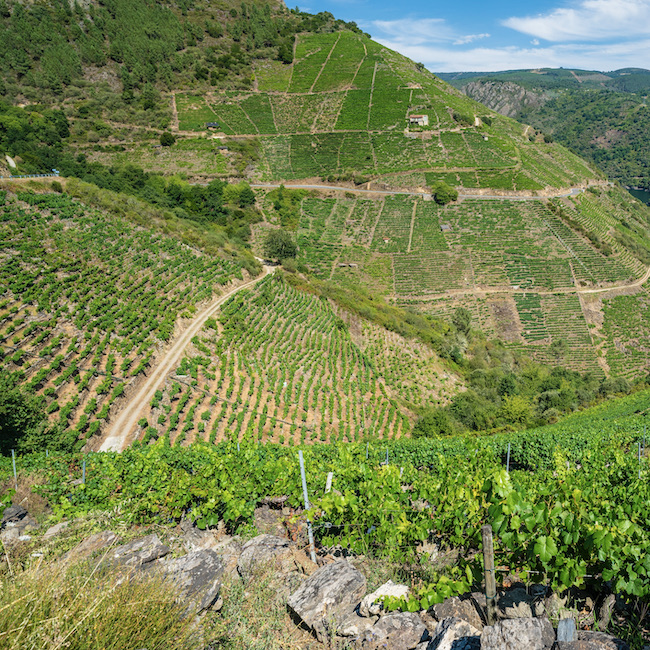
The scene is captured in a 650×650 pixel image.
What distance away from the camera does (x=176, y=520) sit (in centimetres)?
931

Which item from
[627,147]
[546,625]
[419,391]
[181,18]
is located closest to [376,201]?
[419,391]

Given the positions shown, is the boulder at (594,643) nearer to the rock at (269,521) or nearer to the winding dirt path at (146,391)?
the rock at (269,521)

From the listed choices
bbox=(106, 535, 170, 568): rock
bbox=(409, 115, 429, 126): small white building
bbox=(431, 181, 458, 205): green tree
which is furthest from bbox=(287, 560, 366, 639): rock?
bbox=(409, 115, 429, 126): small white building

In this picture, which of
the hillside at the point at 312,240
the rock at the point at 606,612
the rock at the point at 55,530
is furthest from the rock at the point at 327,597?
the hillside at the point at 312,240

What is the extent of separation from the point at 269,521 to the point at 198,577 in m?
3.42

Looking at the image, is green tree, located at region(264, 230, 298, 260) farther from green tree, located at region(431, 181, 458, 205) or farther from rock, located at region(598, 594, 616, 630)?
rock, located at region(598, 594, 616, 630)

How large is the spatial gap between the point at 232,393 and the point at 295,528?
16.4 metres

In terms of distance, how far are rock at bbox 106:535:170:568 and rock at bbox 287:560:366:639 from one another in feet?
7.20

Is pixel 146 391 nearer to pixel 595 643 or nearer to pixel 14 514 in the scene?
pixel 14 514

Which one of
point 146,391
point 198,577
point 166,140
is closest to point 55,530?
point 198,577

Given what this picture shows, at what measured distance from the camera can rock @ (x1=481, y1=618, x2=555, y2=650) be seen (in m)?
3.76

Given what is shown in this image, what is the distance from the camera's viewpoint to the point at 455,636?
4.36 meters

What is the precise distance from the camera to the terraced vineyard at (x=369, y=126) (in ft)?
245

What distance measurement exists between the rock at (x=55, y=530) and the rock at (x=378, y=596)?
5.90 meters
